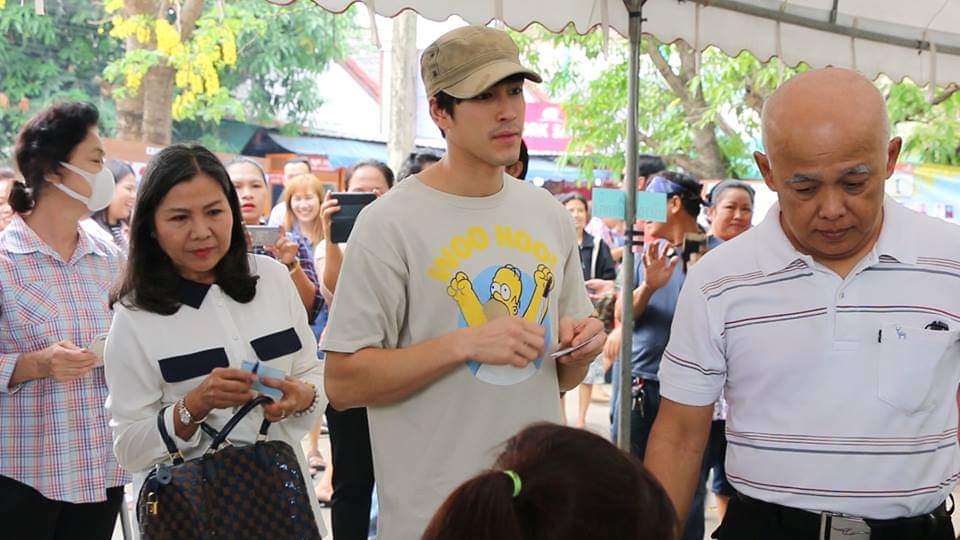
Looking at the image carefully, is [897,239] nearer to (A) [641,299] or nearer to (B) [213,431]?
(B) [213,431]

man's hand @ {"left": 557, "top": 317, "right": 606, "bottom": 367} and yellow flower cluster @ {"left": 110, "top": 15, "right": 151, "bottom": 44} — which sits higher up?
yellow flower cluster @ {"left": 110, "top": 15, "right": 151, "bottom": 44}

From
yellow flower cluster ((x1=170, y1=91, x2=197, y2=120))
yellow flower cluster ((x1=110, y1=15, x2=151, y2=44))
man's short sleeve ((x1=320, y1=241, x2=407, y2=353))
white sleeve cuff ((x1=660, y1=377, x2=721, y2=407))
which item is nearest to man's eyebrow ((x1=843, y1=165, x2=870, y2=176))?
white sleeve cuff ((x1=660, y1=377, x2=721, y2=407))

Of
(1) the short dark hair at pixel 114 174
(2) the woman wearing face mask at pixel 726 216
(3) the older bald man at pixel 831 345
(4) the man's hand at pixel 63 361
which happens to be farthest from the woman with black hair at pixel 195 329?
(1) the short dark hair at pixel 114 174

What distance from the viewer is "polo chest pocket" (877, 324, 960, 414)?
1.99 meters

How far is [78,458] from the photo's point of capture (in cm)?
314

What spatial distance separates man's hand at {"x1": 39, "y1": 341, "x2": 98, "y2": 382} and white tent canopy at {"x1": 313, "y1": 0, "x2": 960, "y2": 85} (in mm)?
1576

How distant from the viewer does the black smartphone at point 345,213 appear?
424cm

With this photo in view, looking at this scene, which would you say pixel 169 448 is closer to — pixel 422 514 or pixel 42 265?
pixel 422 514

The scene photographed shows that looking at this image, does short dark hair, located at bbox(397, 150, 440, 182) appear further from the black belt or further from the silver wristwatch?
the black belt

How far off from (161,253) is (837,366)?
1774 millimetres

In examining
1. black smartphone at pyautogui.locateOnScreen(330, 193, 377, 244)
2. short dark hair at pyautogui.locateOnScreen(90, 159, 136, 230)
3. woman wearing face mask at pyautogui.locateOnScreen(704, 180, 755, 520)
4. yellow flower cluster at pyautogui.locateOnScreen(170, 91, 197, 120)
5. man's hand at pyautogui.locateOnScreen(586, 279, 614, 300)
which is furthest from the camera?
yellow flower cluster at pyautogui.locateOnScreen(170, 91, 197, 120)

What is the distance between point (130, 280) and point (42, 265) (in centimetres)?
77

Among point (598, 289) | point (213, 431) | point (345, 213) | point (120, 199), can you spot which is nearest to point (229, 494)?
point (213, 431)

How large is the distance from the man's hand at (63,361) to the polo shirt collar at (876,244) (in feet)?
6.91
